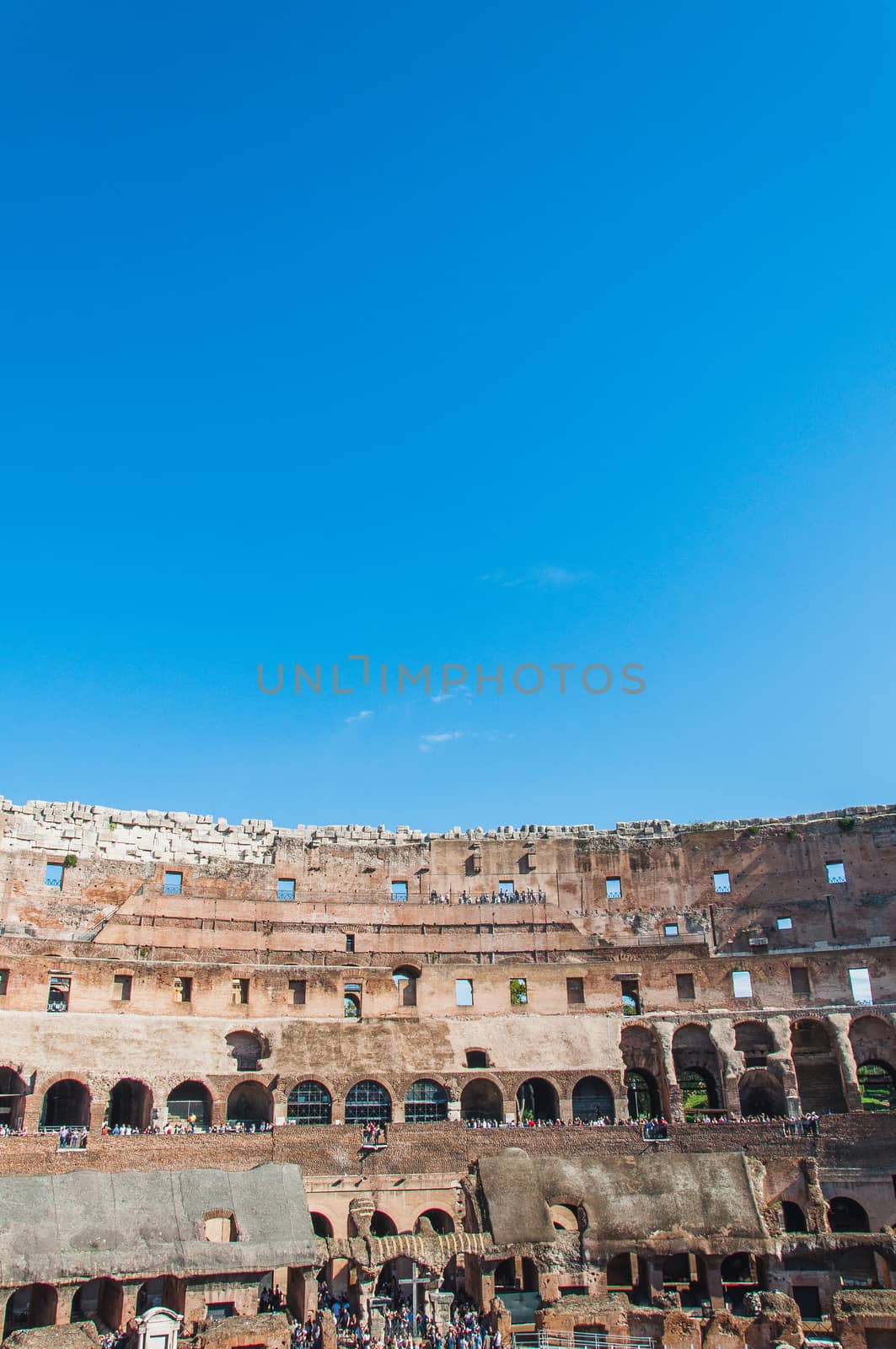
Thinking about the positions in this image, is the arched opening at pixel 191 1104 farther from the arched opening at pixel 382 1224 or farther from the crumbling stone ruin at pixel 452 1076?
the arched opening at pixel 382 1224

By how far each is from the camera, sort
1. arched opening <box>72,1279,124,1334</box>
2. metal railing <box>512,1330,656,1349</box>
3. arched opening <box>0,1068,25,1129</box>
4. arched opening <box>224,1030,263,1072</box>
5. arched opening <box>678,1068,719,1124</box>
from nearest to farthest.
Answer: metal railing <box>512,1330,656,1349</box> → arched opening <box>72,1279,124,1334</box> → arched opening <box>0,1068,25,1129</box> → arched opening <box>224,1030,263,1072</box> → arched opening <box>678,1068,719,1124</box>

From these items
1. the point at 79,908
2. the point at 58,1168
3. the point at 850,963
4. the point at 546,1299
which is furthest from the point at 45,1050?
the point at 850,963

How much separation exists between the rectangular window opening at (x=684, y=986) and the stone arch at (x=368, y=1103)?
44.2 feet

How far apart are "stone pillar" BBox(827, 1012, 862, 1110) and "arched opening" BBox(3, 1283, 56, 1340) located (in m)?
28.3

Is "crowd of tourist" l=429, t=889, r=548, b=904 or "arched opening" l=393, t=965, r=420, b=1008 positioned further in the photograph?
"crowd of tourist" l=429, t=889, r=548, b=904

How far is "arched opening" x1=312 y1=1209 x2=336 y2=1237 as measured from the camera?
116ft

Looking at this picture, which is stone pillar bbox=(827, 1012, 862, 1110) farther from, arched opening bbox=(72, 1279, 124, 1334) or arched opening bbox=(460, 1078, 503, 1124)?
arched opening bbox=(72, 1279, 124, 1334)

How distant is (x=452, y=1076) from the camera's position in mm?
40125

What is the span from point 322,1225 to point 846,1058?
20.7 meters

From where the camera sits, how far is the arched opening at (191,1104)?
126 feet

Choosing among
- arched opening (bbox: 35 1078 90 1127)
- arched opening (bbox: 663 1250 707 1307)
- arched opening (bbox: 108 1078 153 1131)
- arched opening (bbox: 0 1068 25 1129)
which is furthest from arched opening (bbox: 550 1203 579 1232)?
arched opening (bbox: 0 1068 25 1129)

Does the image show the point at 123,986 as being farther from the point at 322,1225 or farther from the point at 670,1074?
the point at 670,1074

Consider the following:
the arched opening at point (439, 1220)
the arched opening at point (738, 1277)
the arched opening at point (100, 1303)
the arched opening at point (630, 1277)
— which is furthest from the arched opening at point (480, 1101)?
the arched opening at point (100, 1303)

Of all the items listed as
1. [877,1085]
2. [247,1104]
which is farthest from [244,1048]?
[877,1085]
